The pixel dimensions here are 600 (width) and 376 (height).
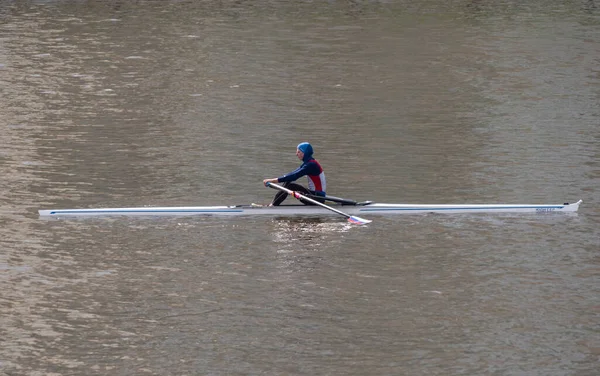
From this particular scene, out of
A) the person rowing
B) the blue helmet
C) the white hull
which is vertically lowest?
the white hull

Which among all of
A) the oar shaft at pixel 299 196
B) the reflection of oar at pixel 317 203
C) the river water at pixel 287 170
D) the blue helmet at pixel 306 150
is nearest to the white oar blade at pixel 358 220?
the reflection of oar at pixel 317 203

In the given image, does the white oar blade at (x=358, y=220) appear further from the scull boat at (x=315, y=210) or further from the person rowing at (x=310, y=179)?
the person rowing at (x=310, y=179)

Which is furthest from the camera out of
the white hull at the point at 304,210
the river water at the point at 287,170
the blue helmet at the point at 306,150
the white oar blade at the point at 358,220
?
the blue helmet at the point at 306,150

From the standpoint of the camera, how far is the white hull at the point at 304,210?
2609cm

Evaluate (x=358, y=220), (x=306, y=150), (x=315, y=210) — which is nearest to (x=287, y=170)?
(x=306, y=150)

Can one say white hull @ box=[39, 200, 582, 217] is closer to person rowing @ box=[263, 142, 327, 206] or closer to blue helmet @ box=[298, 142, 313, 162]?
person rowing @ box=[263, 142, 327, 206]

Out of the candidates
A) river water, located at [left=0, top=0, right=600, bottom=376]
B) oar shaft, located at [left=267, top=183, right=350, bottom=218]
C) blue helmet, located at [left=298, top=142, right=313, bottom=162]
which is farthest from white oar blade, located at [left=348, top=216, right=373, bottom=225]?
blue helmet, located at [left=298, top=142, right=313, bottom=162]

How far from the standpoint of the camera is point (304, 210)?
26.6m

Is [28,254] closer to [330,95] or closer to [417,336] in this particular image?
[417,336]

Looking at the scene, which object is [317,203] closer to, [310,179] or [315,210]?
[315,210]

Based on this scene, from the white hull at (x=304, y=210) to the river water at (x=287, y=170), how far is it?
0.25 meters

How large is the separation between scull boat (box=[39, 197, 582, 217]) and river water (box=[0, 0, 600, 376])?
0.26 m

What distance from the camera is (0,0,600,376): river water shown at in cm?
1911

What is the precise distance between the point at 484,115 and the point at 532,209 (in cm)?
1202
